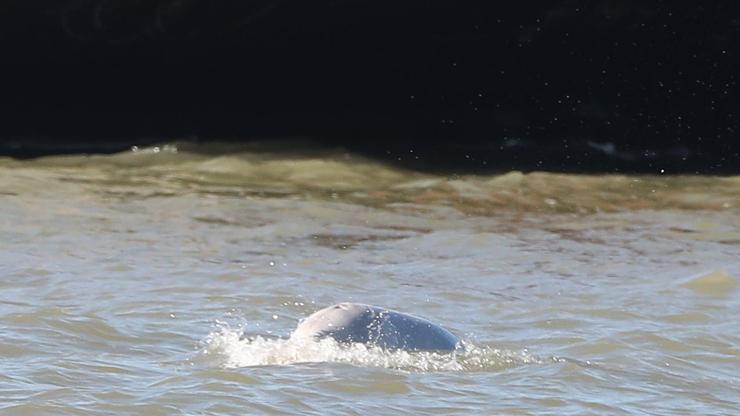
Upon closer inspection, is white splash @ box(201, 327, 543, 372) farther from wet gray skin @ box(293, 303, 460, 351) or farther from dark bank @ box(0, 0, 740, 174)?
dark bank @ box(0, 0, 740, 174)

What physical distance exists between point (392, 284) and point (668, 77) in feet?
18.0

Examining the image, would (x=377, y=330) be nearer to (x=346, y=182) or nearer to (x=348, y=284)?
(x=348, y=284)

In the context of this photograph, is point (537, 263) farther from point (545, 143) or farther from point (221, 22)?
point (221, 22)

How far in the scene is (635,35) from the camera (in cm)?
1306

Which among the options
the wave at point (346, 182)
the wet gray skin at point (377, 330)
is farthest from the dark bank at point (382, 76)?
the wet gray skin at point (377, 330)

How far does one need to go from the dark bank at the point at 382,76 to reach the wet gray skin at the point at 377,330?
6.17 metres

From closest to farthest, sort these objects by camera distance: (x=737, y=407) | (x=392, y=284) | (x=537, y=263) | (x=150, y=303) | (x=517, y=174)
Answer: (x=737, y=407) < (x=150, y=303) < (x=392, y=284) < (x=537, y=263) < (x=517, y=174)

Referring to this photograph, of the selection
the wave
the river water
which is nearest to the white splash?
the river water

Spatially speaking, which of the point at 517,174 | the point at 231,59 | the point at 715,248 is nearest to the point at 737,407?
the point at 715,248

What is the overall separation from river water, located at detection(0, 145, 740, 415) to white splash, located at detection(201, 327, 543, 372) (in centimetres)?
1

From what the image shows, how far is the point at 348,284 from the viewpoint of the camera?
27.4ft

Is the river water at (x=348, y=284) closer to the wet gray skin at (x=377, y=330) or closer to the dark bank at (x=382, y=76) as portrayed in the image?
the wet gray skin at (x=377, y=330)

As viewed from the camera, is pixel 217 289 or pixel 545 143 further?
pixel 545 143

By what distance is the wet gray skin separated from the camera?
6301mm
